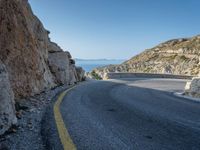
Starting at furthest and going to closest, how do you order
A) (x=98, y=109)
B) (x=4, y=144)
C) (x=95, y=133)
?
1. (x=98, y=109)
2. (x=95, y=133)
3. (x=4, y=144)

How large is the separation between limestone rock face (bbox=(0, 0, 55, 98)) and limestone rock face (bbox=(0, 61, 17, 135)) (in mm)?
Result: 3171

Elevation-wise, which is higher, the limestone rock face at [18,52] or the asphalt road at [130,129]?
the limestone rock face at [18,52]

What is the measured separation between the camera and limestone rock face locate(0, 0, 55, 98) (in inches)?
346

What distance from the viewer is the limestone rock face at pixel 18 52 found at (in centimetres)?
879

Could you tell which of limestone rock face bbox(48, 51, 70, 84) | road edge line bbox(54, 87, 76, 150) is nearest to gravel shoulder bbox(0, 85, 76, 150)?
road edge line bbox(54, 87, 76, 150)

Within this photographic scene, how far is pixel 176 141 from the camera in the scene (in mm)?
4336

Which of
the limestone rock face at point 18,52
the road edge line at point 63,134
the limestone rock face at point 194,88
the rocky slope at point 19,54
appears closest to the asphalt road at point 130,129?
the road edge line at point 63,134

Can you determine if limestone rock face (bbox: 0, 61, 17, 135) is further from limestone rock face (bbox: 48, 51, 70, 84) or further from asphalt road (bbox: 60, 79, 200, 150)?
limestone rock face (bbox: 48, 51, 70, 84)

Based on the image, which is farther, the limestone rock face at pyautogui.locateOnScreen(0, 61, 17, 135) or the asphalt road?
the limestone rock face at pyautogui.locateOnScreen(0, 61, 17, 135)

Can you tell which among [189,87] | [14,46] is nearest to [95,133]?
[14,46]

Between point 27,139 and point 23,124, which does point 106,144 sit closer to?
point 27,139

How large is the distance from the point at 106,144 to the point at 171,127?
6.05 feet

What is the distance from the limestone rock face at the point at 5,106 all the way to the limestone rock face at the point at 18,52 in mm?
3171

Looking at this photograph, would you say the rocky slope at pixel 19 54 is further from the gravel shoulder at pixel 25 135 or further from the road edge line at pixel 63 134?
the road edge line at pixel 63 134
